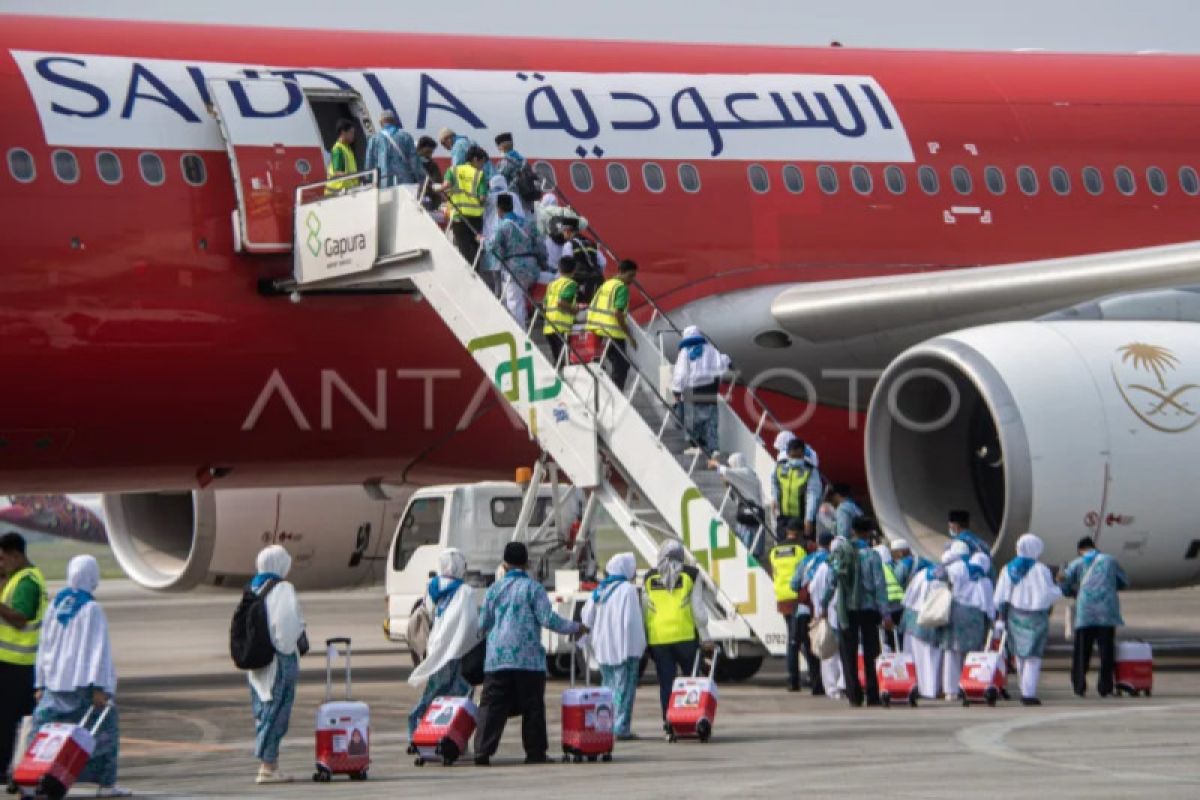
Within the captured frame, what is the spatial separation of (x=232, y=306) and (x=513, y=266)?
2070 mm

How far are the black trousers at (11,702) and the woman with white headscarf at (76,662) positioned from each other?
74cm

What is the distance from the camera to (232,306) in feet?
57.0

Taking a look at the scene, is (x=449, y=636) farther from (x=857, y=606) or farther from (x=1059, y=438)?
(x=1059, y=438)

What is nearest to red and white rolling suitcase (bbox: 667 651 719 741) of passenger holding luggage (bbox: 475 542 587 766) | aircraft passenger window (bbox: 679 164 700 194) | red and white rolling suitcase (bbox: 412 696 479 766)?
passenger holding luggage (bbox: 475 542 587 766)

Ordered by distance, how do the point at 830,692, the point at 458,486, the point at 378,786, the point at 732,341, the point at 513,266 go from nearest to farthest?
the point at 378,786
the point at 830,692
the point at 513,266
the point at 732,341
the point at 458,486

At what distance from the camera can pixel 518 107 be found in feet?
61.6

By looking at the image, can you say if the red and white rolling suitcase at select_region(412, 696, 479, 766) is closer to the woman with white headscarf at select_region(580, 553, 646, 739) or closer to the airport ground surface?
the airport ground surface

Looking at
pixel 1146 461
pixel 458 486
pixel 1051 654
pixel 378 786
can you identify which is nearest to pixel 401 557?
pixel 458 486

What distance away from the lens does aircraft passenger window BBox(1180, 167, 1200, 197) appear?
21.3m

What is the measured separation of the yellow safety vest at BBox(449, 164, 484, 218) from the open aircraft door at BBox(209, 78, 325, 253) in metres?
1.11

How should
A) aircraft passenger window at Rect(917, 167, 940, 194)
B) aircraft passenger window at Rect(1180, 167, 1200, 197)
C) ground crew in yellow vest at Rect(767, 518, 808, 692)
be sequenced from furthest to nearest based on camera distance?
aircraft passenger window at Rect(1180, 167, 1200, 197), aircraft passenger window at Rect(917, 167, 940, 194), ground crew in yellow vest at Rect(767, 518, 808, 692)

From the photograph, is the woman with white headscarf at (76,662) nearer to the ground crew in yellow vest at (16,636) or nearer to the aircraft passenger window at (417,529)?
the ground crew in yellow vest at (16,636)

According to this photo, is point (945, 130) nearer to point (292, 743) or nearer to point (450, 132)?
point (450, 132)

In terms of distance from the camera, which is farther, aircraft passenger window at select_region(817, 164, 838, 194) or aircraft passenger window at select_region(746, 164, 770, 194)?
aircraft passenger window at select_region(817, 164, 838, 194)
